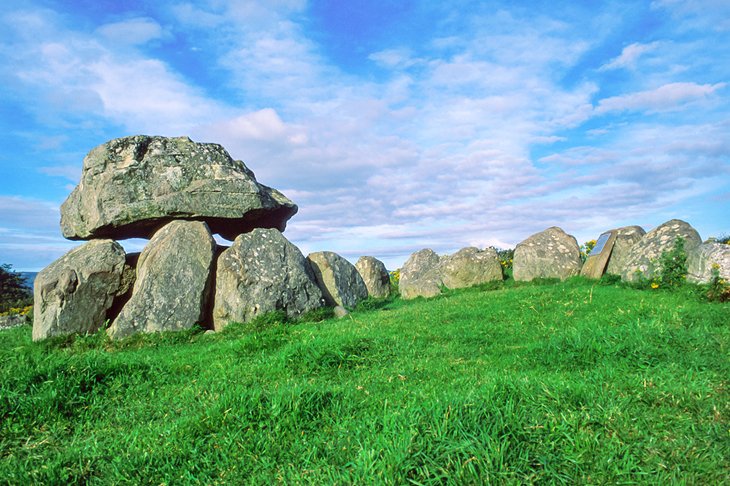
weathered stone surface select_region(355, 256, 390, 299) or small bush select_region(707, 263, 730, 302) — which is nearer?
small bush select_region(707, 263, 730, 302)

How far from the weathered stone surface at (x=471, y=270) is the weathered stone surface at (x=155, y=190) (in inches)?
247

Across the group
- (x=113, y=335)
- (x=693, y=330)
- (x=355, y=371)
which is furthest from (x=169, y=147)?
(x=693, y=330)

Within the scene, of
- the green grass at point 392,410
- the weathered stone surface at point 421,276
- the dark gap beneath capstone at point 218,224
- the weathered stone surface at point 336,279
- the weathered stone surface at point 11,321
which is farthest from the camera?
the weathered stone surface at point 11,321

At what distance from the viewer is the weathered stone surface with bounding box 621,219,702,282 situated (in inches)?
570

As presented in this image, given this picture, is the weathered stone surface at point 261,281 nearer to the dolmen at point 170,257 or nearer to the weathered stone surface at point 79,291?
the dolmen at point 170,257

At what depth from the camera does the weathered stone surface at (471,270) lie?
1792 cm

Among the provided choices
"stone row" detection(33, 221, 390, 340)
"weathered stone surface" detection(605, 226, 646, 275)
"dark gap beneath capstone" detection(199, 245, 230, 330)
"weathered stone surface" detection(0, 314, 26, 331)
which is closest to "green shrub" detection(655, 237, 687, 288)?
"weathered stone surface" detection(605, 226, 646, 275)

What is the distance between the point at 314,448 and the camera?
4.46 metres

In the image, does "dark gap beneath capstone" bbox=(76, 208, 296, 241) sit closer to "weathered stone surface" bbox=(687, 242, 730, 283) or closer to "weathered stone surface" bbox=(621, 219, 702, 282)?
"weathered stone surface" bbox=(621, 219, 702, 282)

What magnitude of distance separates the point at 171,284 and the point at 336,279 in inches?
185

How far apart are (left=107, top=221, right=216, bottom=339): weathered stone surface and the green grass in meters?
4.17

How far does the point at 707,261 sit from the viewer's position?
13.0 m

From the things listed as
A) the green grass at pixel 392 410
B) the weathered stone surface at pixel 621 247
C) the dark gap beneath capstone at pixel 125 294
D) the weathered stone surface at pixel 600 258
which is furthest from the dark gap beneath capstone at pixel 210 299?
the weathered stone surface at pixel 621 247

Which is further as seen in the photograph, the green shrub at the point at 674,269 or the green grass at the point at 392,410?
the green shrub at the point at 674,269
